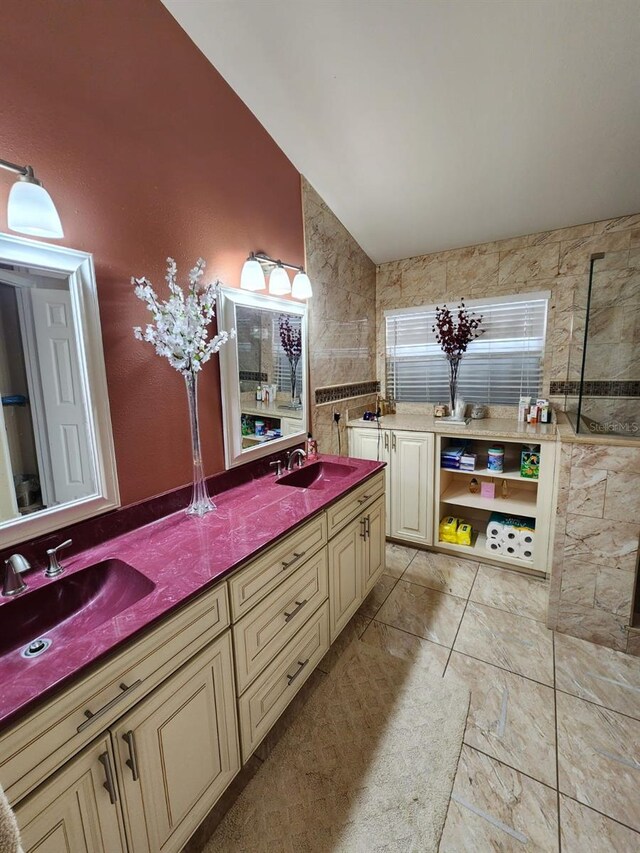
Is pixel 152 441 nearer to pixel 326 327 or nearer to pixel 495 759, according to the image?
pixel 326 327

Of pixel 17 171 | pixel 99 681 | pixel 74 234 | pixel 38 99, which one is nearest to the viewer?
pixel 99 681

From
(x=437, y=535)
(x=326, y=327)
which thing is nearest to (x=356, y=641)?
(x=437, y=535)

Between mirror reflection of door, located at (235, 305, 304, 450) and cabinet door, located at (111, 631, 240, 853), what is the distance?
1.10m

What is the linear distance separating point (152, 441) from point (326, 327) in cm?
153

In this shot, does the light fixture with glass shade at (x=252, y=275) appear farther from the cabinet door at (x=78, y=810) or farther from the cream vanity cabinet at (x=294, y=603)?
the cabinet door at (x=78, y=810)

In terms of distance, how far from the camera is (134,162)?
142 cm

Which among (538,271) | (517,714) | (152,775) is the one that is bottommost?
(517,714)

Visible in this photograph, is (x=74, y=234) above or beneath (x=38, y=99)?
beneath

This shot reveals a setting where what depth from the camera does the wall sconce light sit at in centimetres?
101

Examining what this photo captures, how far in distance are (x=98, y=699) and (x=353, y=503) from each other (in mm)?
1282

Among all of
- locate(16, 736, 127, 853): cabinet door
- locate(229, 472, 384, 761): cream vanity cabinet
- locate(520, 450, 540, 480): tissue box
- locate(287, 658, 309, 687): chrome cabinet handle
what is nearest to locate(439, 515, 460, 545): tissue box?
locate(520, 450, 540, 480): tissue box

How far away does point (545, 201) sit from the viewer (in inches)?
91.7

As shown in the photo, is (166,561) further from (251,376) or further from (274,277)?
(274,277)
